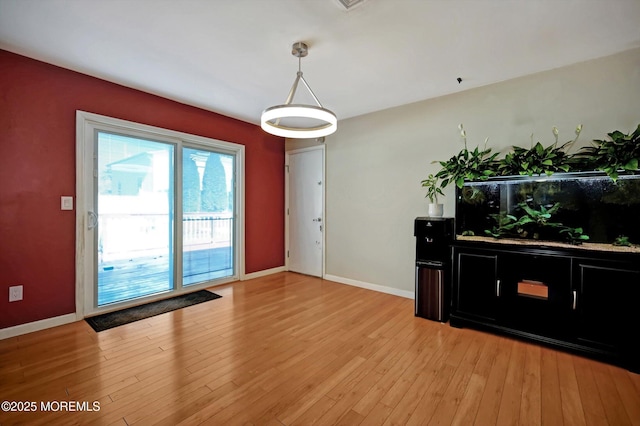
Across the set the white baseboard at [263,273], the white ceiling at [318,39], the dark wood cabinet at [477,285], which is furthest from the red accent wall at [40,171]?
the dark wood cabinet at [477,285]

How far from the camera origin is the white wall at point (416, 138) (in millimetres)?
2523

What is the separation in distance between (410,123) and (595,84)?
1.76m

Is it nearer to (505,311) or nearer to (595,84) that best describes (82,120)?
(505,311)

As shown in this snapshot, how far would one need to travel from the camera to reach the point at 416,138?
3574mm

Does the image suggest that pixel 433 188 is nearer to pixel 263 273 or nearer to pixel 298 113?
pixel 298 113

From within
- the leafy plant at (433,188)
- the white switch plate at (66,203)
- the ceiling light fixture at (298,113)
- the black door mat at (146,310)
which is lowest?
the black door mat at (146,310)

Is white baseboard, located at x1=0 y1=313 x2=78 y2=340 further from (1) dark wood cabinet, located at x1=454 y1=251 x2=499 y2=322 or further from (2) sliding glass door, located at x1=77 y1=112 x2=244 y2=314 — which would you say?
(1) dark wood cabinet, located at x1=454 y1=251 x2=499 y2=322

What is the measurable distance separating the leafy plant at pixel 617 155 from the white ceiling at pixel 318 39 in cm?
85

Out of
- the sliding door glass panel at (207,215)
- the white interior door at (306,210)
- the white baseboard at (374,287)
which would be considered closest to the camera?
the white baseboard at (374,287)

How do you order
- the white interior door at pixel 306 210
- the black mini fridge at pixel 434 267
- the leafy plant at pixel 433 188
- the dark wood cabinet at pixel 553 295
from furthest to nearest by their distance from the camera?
the white interior door at pixel 306 210 < the leafy plant at pixel 433 188 < the black mini fridge at pixel 434 267 < the dark wood cabinet at pixel 553 295

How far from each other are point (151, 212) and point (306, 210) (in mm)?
2369

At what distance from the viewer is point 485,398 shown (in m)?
1.74

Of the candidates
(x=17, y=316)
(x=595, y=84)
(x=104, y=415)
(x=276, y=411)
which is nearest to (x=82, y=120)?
(x=17, y=316)

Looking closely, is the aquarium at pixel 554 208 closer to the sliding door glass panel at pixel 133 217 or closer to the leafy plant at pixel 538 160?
the leafy plant at pixel 538 160
